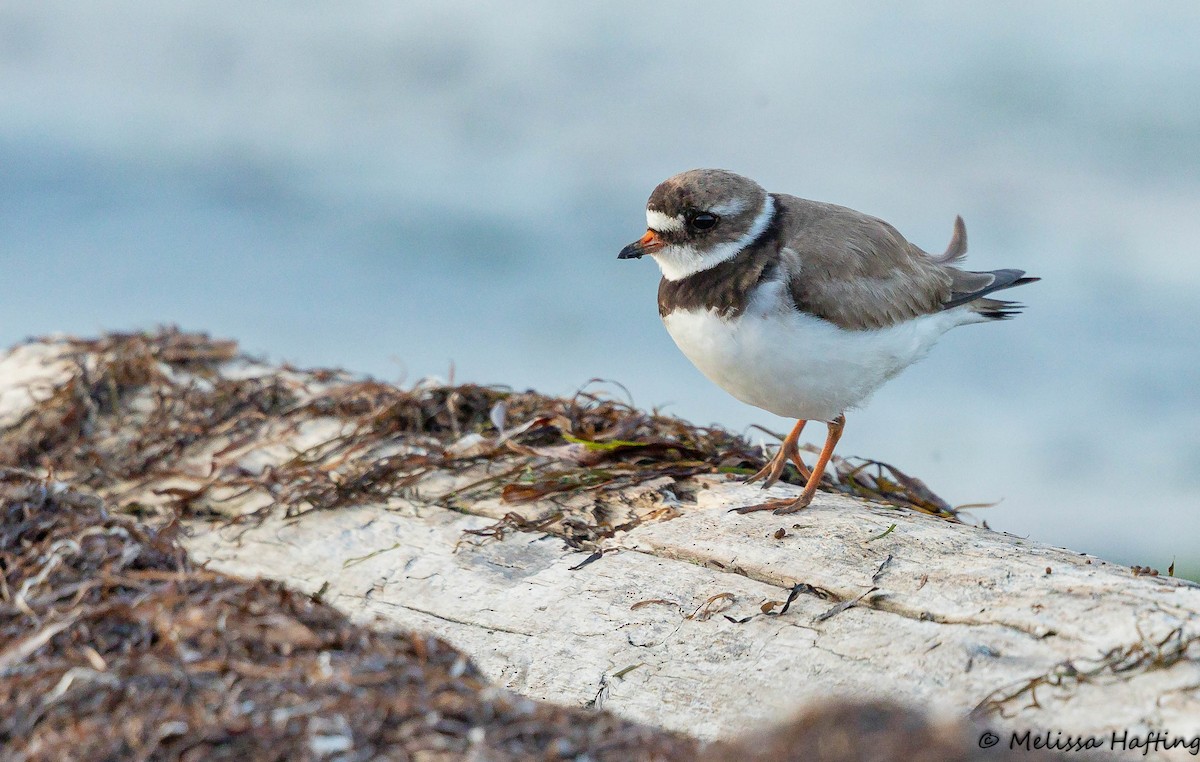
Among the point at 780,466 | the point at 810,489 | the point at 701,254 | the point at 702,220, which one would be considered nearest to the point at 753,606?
the point at 810,489

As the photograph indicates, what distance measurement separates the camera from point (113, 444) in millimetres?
6188

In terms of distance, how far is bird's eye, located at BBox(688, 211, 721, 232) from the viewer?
453 centimetres

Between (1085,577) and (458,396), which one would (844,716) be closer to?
(1085,577)

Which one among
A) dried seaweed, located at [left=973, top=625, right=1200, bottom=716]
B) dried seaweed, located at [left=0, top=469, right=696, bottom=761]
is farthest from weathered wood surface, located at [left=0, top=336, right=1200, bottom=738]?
dried seaweed, located at [left=0, top=469, right=696, bottom=761]

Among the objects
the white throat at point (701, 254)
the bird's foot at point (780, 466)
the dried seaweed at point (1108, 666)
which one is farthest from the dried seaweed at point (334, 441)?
the dried seaweed at point (1108, 666)

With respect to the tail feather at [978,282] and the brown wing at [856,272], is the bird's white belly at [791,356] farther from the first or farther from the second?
the tail feather at [978,282]

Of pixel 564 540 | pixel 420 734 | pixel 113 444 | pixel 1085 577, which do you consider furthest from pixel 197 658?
pixel 113 444

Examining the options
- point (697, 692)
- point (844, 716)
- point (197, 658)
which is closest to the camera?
point (844, 716)

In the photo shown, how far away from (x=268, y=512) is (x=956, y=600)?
327 cm

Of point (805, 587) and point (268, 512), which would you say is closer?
point (805, 587)

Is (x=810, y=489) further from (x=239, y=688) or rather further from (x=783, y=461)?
(x=239, y=688)

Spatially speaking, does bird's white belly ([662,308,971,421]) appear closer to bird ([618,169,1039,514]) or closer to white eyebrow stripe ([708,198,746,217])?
bird ([618,169,1039,514])

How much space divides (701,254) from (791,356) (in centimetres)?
62

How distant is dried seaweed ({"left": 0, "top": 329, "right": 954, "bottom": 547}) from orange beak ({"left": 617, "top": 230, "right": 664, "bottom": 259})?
3.02 feet
